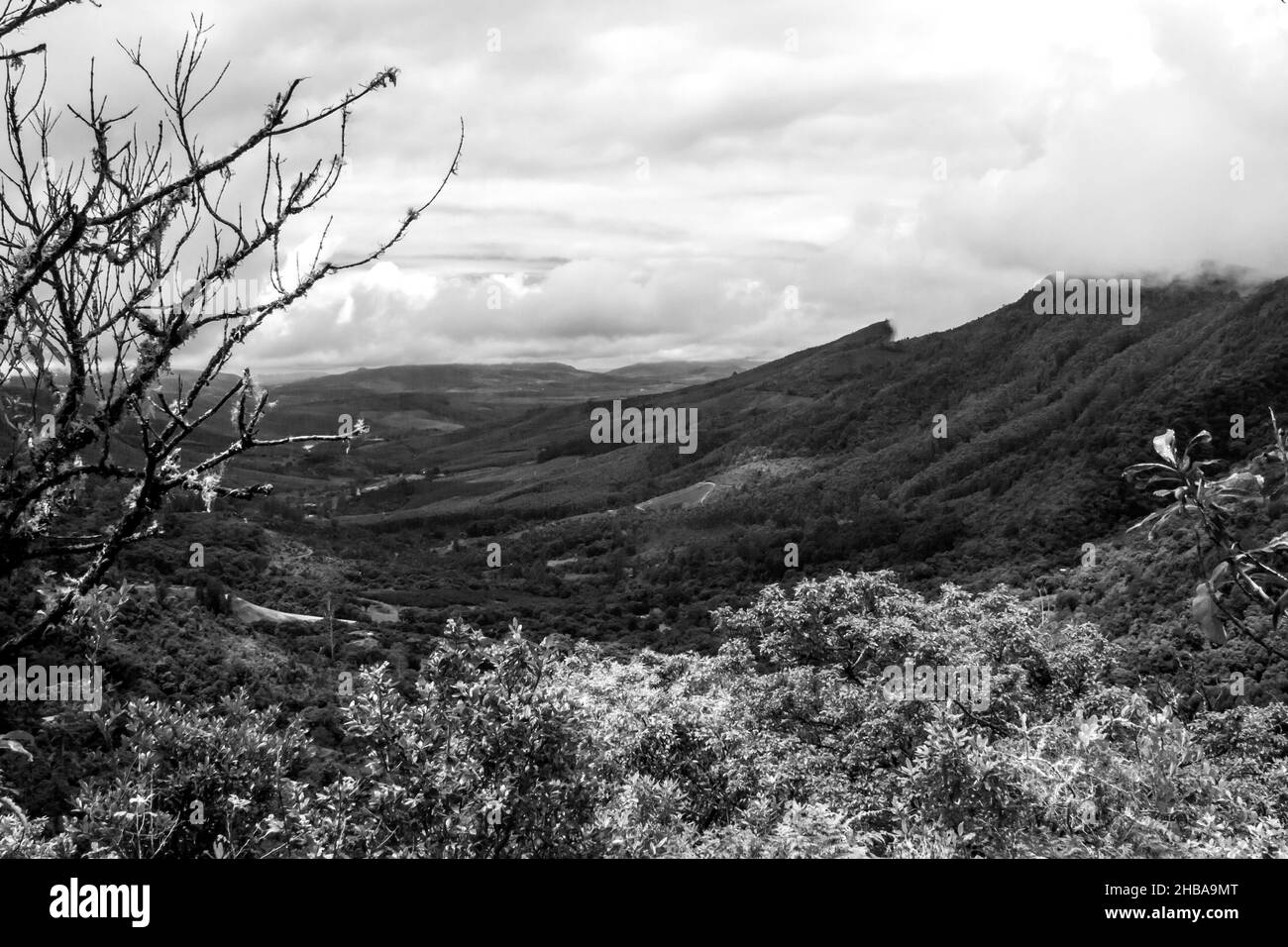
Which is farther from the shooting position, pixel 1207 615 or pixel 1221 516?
pixel 1221 516

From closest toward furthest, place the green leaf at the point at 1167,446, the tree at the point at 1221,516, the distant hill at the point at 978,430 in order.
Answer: the tree at the point at 1221,516 < the green leaf at the point at 1167,446 < the distant hill at the point at 978,430

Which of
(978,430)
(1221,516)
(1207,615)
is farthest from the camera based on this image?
(978,430)

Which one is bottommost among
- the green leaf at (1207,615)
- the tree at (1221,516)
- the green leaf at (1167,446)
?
the green leaf at (1207,615)

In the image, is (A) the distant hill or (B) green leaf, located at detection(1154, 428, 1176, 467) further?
(A) the distant hill

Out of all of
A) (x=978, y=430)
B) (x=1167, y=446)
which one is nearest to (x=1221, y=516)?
(x=1167, y=446)

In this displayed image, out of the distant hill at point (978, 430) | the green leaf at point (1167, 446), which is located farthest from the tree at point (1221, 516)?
the distant hill at point (978, 430)

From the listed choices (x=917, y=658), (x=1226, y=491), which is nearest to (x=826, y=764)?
(x=917, y=658)

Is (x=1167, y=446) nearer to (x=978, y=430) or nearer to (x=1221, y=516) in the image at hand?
(x=1221, y=516)

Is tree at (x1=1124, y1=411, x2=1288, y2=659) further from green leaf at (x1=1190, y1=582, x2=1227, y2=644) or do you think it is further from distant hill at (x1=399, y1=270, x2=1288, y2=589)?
distant hill at (x1=399, y1=270, x2=1288, y2=589)

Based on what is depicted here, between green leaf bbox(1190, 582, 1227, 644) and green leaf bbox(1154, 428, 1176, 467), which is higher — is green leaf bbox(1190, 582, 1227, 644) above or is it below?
below

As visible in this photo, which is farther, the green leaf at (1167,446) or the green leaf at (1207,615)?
the green leaf at (1167,446)

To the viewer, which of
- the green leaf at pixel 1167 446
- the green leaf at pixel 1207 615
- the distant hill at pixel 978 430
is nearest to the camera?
the green leaf at pixel 1207 615

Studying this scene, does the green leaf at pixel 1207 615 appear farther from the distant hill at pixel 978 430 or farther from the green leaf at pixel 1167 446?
the distant hill at pixel 978 430

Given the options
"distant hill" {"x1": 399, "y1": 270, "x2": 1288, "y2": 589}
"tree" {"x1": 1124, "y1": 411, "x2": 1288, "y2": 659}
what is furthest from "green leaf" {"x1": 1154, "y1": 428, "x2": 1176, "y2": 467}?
Answer: "distant hill" {"x1": 399, "y1": 270, "x2": 1288, "y2": 589}
